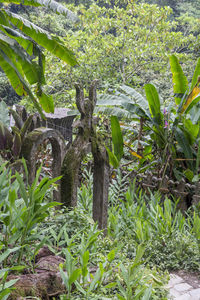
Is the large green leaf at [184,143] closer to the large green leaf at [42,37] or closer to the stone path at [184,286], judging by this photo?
the large green leaf at [42,37]

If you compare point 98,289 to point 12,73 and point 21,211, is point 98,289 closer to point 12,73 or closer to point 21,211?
point 21,211

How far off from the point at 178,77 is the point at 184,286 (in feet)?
12.7

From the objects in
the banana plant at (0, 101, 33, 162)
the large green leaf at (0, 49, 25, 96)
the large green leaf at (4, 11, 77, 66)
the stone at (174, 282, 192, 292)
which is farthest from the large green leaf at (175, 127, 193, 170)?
the banana plant at (0, 101, 33, 162)

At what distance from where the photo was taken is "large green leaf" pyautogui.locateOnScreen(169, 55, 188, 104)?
18.9 ft

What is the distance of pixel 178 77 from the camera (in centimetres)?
582

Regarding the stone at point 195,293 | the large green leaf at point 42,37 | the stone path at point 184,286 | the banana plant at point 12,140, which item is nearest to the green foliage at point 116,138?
the large green leaf at point 42,37

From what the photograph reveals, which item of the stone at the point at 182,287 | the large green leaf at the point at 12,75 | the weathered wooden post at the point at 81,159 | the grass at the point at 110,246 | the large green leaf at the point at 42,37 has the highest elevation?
the large green leaf at the point at 42,37

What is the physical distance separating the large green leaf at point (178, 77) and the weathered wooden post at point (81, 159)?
3.11 metres

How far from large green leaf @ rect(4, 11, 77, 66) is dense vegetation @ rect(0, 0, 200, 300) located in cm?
1

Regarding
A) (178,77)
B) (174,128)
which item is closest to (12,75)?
(174,128)

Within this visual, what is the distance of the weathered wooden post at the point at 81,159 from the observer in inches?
118

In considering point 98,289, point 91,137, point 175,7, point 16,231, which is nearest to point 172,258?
point 91,137

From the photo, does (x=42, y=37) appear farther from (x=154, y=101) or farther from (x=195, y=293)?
(x=195, y=293)

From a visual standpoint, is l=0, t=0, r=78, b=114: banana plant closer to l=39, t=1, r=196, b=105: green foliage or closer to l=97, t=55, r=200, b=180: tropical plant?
l=97, t=55, r=200, b=180: tropical plant
